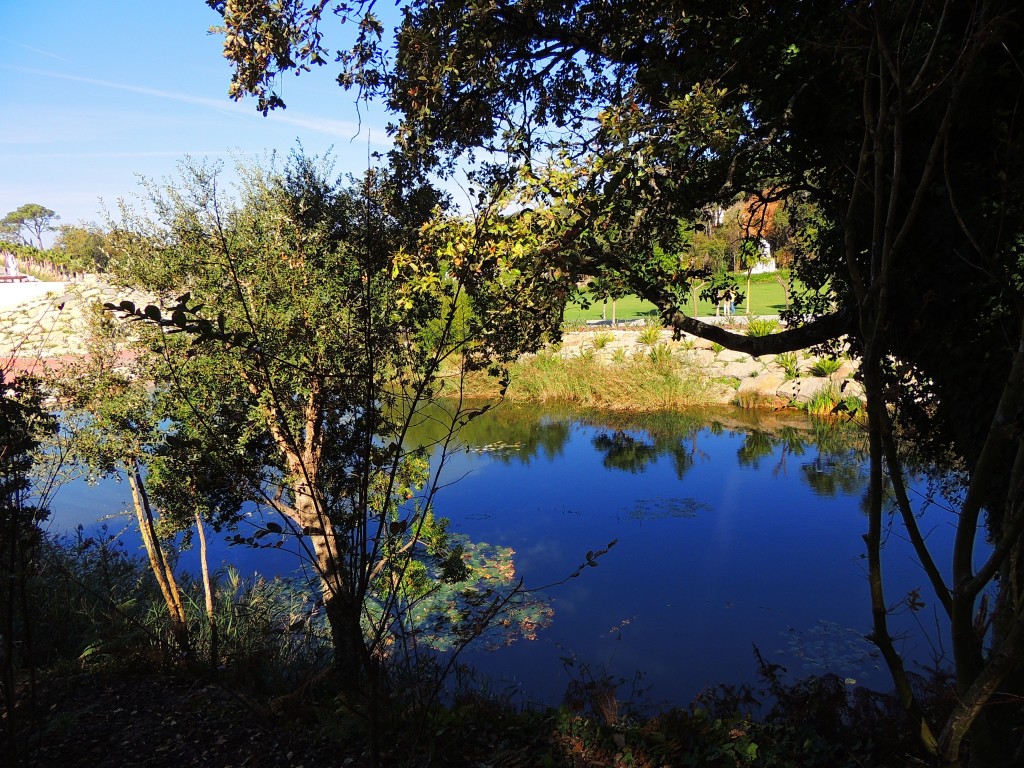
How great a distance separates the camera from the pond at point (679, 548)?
19.1 ft

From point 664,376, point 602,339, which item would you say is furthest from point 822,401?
point 602,339

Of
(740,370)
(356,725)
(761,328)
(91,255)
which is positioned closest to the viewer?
(356,725)

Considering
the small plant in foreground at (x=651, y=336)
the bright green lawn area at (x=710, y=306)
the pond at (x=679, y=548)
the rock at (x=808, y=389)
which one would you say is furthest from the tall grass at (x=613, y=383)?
the bright green lawn area at (x=710, y=306)

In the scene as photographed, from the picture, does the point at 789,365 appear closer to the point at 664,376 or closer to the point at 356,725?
the point at 664,376

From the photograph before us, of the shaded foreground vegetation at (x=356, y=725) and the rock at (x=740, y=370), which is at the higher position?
the rock at (x=740, y=370)

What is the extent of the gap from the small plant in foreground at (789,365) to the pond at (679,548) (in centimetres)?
148

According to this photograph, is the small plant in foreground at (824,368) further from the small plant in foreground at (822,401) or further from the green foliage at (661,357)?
the green foliage at (661,357)

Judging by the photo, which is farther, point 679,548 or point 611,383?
point 611,383

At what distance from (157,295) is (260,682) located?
9.81 feet

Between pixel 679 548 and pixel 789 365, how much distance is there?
27.6 feet

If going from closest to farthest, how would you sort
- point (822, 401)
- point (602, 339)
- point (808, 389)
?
point (822, 401)
point (808, 389)
point (602, 339)

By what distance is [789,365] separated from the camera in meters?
15.0

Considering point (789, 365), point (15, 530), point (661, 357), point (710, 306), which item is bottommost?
point (789, 365)

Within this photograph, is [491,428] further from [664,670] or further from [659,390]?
[664,670]
